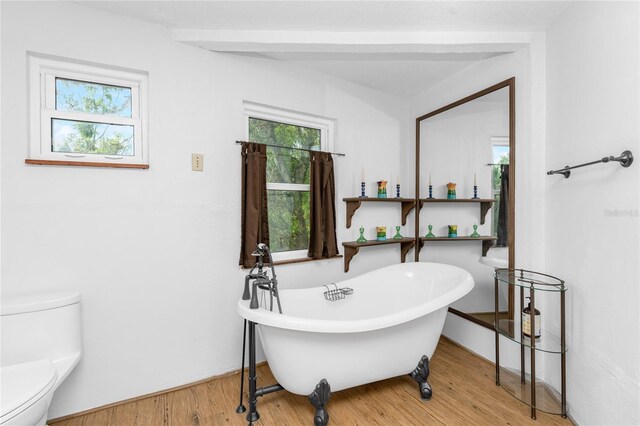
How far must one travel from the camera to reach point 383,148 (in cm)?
298

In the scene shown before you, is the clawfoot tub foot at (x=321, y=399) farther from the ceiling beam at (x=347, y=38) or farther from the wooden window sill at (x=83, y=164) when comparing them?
the ceiling beam at (x=347, y=38)

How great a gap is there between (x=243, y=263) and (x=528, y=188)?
6.53 ft

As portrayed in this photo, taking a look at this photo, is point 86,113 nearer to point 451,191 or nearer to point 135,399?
point 135,399

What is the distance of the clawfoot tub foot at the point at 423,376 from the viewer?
186 centimetres

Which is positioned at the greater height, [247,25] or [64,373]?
[247,25]

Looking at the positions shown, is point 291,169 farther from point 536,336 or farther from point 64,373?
point 536,336

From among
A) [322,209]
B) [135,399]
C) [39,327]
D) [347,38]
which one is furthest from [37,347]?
[347,38]

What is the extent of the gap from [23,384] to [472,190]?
2953mm

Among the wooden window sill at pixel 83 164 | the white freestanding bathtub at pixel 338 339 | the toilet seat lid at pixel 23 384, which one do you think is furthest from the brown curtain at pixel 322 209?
the toilet seat lid at pixel 23 384

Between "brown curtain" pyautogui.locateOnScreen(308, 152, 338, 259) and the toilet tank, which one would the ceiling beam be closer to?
"brown curtain" pyautogui.locateOnScreen(308, 152, 338, 259)

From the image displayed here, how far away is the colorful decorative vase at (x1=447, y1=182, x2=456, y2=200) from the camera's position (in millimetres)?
2711

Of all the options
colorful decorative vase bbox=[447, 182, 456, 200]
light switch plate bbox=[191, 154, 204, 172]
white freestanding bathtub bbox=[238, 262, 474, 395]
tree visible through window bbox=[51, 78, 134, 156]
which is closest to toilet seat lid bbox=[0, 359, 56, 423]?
white freestanding bathtub bbox=[238, 262, 474, 395]

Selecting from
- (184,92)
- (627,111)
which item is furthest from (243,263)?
(627,111)

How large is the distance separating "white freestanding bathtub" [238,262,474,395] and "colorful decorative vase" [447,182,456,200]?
795 millimetres
